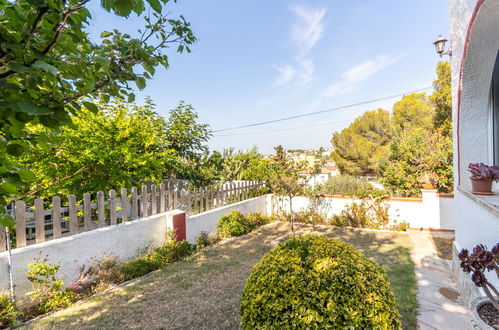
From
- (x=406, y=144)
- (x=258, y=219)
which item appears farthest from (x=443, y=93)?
(x=258, y=219)

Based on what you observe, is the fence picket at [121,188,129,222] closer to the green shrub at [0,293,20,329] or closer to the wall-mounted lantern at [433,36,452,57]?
the green shrub at [0,293,20,329]

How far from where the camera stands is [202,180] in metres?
9.75

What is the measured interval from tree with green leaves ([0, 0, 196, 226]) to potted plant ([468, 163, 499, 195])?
4.37 meters

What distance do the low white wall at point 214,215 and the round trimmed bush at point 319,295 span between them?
439cm

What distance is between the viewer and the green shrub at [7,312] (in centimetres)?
314

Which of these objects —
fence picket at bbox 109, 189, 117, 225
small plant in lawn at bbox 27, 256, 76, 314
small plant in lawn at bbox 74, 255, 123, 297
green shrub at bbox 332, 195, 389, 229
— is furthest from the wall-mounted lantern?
small plant in lawn at bbox 27, 256, 76, 314

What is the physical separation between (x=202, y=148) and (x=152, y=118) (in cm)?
218

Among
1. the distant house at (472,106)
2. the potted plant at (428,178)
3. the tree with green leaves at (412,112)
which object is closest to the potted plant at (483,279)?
the distant house at (472,106)

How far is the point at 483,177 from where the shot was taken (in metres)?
3.54

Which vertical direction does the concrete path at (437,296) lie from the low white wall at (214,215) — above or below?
below

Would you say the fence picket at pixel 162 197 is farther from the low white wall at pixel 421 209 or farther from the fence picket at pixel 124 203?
the low white wall at pixel 421 209

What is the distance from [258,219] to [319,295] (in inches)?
270

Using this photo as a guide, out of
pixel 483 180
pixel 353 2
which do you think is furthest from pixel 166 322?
pixel 353 2

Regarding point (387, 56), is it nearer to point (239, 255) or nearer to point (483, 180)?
point (483, 180)
